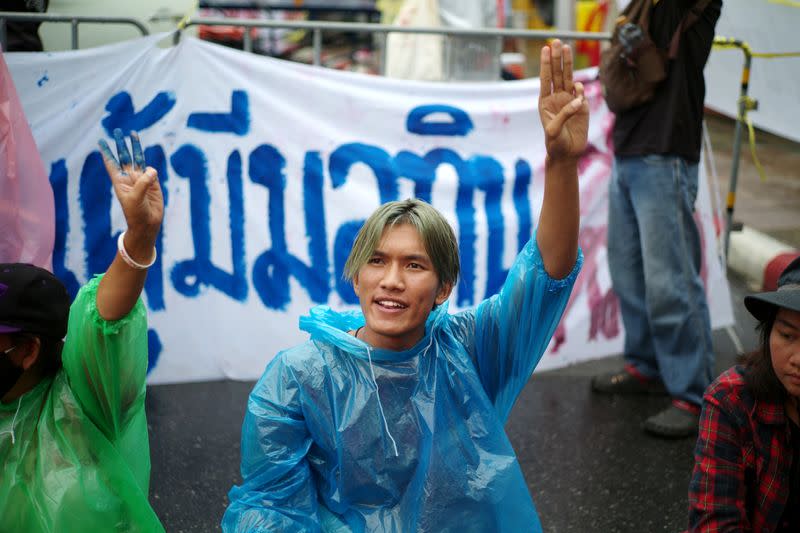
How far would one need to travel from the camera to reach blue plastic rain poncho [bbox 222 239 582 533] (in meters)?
2.19

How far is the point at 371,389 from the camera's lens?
7.43 ft

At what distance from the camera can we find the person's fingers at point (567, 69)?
2051mm

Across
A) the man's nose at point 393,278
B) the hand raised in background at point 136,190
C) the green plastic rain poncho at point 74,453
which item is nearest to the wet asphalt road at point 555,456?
the green plastic rain poncho at point 74,453

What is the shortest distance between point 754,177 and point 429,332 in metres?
8.44

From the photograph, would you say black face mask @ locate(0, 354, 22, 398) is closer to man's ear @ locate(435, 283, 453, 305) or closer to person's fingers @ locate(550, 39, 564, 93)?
man's ear @ locate(435, 283, 453, 305)

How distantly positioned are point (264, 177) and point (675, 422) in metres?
2.20

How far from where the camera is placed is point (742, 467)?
7.90ft

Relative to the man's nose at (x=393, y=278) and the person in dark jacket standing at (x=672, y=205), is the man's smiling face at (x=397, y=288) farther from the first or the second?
the person in dark jacket standing at (x=672, y=205)

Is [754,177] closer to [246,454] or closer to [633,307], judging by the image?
[633,307]

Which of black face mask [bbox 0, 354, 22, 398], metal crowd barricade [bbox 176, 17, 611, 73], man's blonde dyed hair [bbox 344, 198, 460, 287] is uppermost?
metal crowd barricade [bbox 176, 17, 611, 73]

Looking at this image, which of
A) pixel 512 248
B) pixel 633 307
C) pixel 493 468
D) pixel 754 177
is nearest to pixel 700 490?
pixel 493 468

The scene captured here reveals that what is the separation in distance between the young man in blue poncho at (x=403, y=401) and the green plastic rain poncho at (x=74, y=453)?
318mm

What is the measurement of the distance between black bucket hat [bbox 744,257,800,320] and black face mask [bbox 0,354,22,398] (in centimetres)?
179

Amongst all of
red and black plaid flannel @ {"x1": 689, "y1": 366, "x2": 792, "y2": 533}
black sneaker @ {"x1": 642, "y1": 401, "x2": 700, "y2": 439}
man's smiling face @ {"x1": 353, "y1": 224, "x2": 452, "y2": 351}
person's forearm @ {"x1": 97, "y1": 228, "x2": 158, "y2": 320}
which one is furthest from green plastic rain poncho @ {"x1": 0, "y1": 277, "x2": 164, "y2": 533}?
black sneaker @ {"x1": 642, "y1": 401, "x2": 700, "y2": 439}
